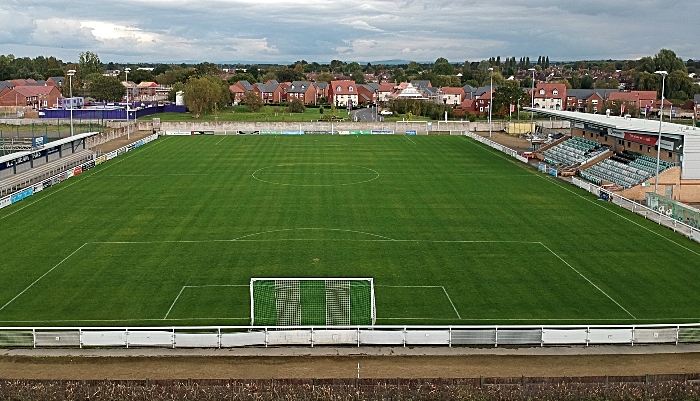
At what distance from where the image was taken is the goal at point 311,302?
23.8 meters

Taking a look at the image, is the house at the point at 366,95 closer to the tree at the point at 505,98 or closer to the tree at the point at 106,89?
the tree at the point at 505,98

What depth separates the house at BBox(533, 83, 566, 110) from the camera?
150 m

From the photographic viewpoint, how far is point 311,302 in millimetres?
25062

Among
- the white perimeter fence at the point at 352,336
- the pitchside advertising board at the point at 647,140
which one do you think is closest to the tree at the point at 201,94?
the pitchside advertising board at the point at 647,140

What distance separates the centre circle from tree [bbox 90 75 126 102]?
102m

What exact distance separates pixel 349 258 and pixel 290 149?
43.8m

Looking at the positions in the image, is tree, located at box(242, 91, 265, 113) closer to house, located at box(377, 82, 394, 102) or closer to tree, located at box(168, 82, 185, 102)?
tree, located at box(168, 82, 185, 102)

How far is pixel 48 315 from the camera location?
24.8 metres

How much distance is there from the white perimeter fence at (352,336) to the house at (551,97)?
436ft

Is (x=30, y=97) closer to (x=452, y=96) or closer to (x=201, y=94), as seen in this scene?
(x=201, y=94)

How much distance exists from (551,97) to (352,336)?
5400 inches

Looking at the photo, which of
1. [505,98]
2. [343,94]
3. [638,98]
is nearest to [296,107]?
[343,94]

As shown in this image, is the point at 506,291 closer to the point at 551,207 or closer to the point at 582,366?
the point at 582,366

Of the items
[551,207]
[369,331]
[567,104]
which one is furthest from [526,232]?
[567,104]
